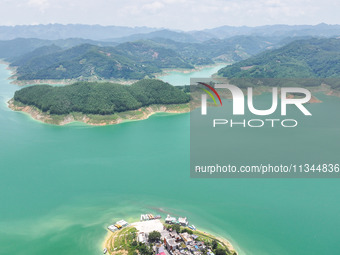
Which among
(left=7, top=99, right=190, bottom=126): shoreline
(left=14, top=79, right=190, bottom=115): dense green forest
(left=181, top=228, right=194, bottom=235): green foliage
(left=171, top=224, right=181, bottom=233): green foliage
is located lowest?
(left=181, top=228, right=194, bottom=235): green foliage

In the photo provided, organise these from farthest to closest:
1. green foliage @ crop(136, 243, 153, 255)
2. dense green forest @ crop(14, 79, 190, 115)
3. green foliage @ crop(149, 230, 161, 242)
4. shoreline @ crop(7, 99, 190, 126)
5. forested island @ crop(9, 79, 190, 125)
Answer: dense green forest @ crop(14, 79, 190, 115) < forested island @ crop(9, 79, 190, 125) < shoreline @ crop(7, 99, 190, 126) < green foliage @ crop(149, 230, 161, 242) < green foliage @ crop(136, 243, 153, 255)

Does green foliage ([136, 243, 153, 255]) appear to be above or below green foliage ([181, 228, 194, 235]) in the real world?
below

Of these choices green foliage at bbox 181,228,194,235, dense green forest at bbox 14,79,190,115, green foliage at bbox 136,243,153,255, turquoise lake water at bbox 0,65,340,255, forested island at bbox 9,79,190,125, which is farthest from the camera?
dense green forest at bbox 14,79,190,115

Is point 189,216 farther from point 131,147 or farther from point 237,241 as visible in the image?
point 131,147

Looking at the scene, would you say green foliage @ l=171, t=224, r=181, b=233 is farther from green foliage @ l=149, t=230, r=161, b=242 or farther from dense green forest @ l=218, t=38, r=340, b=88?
dense green forest @ l=218, t=38, r=340, b=88

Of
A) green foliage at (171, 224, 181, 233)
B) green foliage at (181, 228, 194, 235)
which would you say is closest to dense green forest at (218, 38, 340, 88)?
green foliage at (181, 228, 194, 235)

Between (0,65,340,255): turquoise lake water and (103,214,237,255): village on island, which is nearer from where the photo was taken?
(103,214,237,255): village on island

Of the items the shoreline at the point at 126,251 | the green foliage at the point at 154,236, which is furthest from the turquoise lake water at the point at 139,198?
the green foliage at the point at 154,236

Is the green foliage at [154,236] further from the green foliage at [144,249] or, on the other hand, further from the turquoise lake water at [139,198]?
the turquoise lake water at [139,198]
